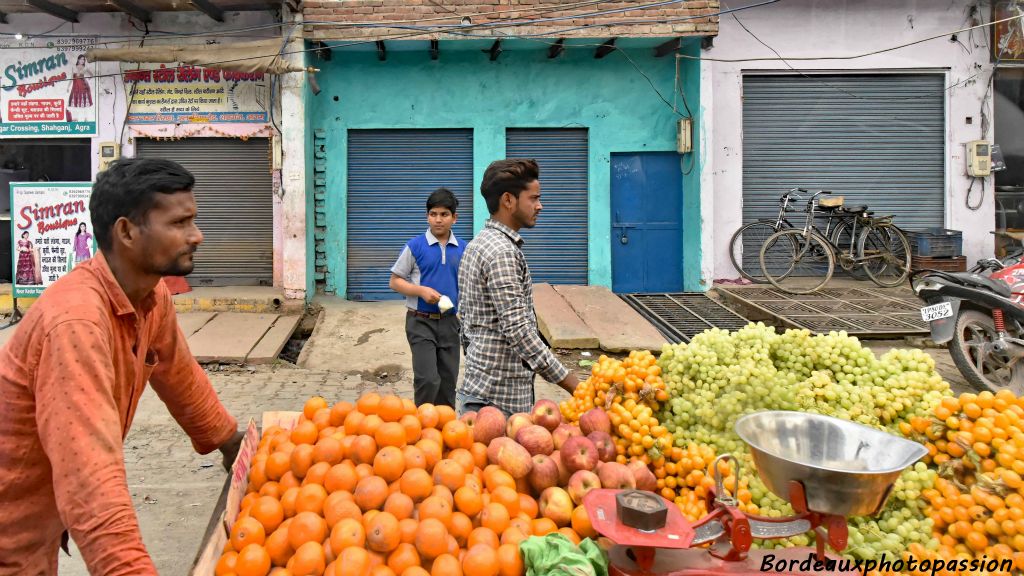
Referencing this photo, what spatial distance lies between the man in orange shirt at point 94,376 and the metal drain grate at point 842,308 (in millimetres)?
6958

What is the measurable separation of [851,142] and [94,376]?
38.9 feet

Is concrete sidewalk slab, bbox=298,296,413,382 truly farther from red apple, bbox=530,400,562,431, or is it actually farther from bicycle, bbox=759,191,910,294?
bicycle, bbox=759,191,910,294

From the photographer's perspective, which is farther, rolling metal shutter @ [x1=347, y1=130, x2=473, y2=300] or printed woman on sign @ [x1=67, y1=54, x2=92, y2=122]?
rolling metal shutter @ [x1=347, y1=130, x2=473, y2=300]

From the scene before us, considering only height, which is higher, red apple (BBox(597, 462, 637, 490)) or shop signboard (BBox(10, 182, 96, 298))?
shop signboard (BBox(10, 182, 96, 298))

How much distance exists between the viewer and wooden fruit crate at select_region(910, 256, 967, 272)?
9648mm

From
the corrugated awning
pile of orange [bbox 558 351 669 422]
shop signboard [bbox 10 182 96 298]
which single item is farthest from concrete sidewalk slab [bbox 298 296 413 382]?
pile of orange [bbox 558 351 669 422]

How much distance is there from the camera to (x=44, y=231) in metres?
8.69

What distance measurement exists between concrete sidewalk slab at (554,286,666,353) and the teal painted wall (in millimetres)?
1541

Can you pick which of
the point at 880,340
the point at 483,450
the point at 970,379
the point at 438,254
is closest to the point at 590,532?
the point at 483,450

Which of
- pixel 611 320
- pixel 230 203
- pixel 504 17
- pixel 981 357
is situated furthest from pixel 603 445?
pixel 230 203

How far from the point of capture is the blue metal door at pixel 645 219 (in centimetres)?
1070

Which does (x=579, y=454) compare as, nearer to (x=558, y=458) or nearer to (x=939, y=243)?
(x=558, y=458)

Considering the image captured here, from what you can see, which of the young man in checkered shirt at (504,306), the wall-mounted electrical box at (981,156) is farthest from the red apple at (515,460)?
the wall-mounted electrical box at (981,156)

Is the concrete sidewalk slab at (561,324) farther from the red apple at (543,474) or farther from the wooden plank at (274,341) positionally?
the red apple at (543,474)
